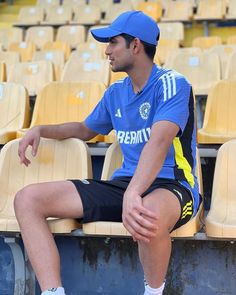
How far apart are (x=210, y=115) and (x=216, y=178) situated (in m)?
1.21

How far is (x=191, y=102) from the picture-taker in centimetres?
244

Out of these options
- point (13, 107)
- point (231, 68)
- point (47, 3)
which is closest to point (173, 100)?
point (13, 107)

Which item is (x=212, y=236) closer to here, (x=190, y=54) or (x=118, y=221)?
(x=118, y=221)

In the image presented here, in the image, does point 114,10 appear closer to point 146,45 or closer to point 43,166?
point 43,166

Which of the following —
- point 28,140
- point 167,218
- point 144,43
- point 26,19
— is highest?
point 26,19

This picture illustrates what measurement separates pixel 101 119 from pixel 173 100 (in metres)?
0.48

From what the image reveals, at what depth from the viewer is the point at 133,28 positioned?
2.42 meters

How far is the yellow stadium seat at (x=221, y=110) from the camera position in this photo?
3.81 meters

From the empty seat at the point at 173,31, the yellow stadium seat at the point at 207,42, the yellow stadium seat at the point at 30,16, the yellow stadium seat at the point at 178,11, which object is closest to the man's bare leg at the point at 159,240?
the yellow stadium seat at the point at 207,42

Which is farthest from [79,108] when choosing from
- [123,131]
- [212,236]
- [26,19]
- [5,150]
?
[26,19]

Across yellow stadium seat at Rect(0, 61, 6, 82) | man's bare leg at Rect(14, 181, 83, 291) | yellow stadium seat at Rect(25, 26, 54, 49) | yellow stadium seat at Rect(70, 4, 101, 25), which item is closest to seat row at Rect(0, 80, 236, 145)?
man's bare leg at Rect(14, 181, 83, 291)

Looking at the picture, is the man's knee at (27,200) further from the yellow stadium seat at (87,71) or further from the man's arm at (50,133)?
the yellow stadium seat at (87,71)

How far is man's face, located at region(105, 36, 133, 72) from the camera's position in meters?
2.44

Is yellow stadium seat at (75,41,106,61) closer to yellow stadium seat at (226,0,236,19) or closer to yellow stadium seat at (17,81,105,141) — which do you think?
yellow stadium seat at (17,81,105,141)
